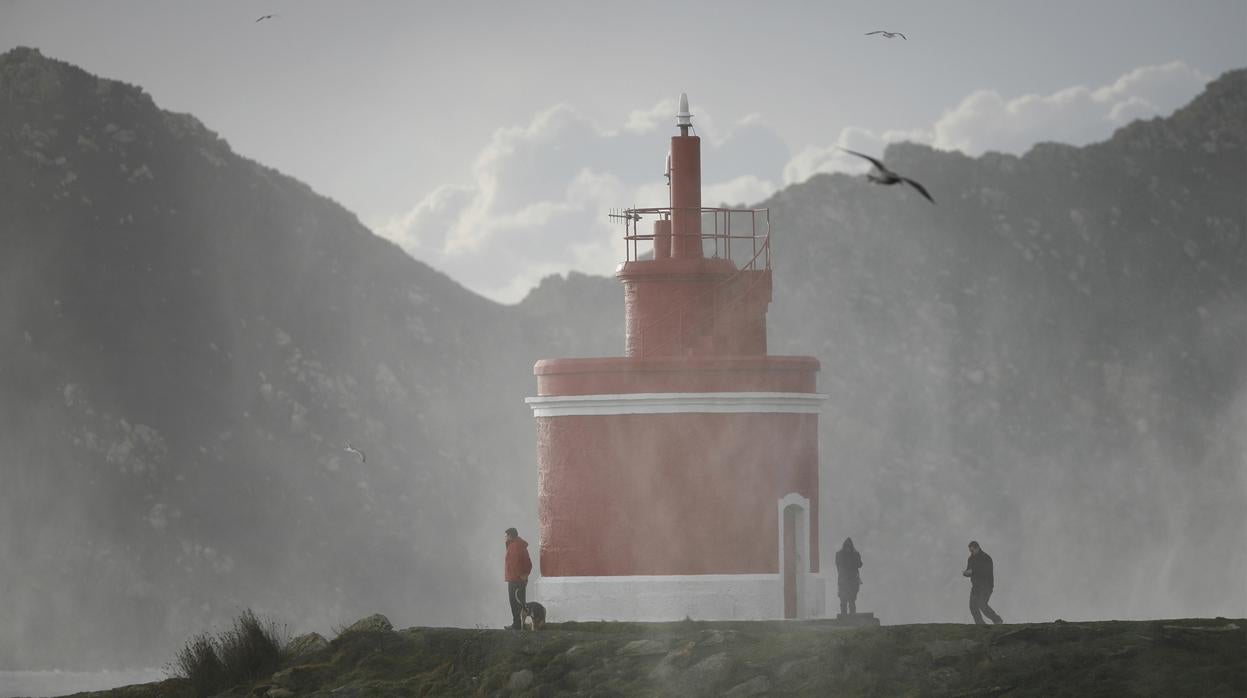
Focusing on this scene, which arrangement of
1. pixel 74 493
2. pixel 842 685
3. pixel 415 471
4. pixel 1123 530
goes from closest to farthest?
pixel 842 685 < pixel 74 493 < pixel 415 471 < pixel 1123 530

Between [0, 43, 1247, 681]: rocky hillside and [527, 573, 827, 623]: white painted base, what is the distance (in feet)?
136

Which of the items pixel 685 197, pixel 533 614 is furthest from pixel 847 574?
pixel 685 197

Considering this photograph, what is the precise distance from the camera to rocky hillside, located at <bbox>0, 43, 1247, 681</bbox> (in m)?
68.6

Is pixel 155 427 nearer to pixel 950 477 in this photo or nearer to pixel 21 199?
pixel 21 199

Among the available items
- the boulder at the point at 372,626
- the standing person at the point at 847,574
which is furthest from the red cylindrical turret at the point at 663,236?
the boulder at the point at 372,626

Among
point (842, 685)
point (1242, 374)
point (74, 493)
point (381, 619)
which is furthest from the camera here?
point (1242, 374)

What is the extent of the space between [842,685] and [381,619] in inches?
312

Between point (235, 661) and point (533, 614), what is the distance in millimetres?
4427

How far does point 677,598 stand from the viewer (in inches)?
1043

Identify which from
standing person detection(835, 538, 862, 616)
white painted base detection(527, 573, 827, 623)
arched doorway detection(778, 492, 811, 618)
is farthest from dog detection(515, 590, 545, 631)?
standing person detection(835, 538, 862, 616)

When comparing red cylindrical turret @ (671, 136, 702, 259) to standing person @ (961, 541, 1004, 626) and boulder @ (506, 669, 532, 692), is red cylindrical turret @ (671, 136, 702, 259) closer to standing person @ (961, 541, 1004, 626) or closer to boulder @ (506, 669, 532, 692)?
standing person @ (961, 541, 1004, 626)

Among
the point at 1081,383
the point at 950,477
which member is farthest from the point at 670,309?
the point at 1081,383

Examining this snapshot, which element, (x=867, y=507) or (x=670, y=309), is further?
(x=867, y=507)

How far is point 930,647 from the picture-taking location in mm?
22625
